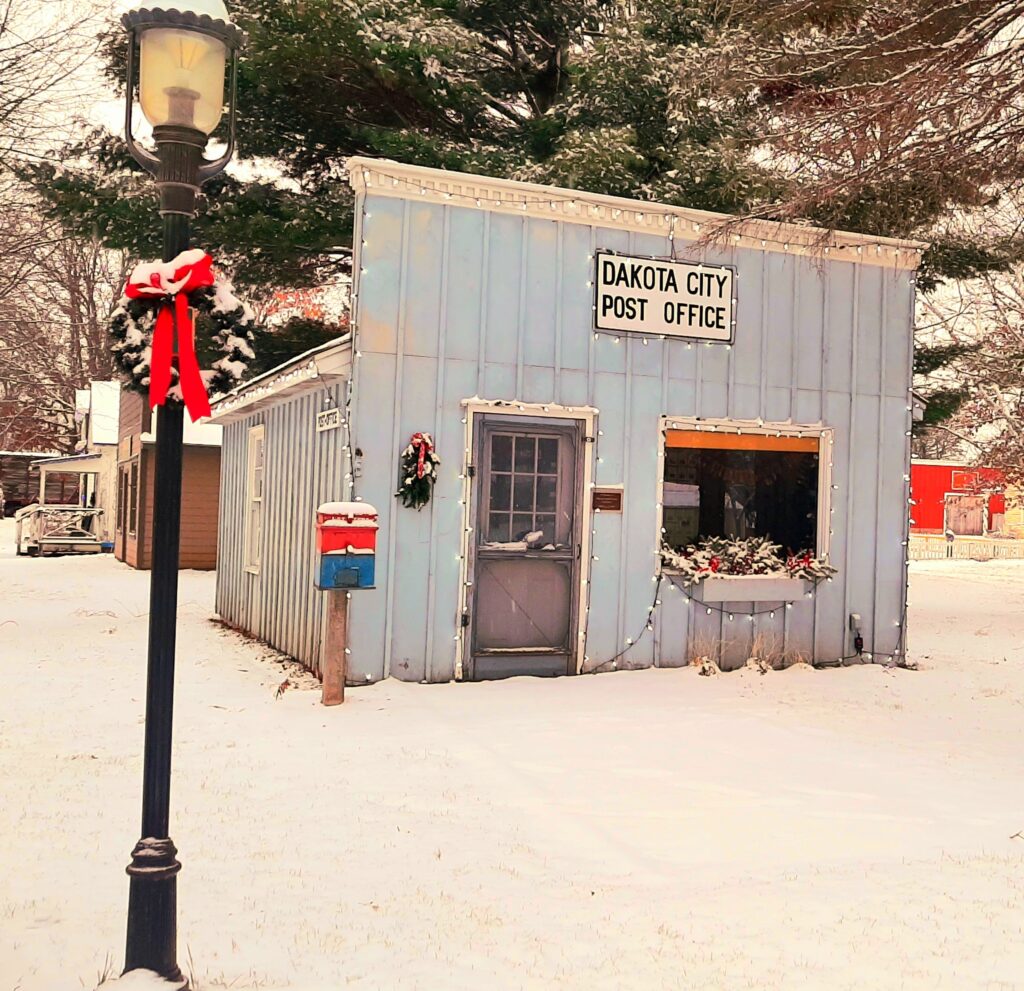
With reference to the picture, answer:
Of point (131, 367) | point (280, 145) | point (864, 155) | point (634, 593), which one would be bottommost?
point (634, 593)

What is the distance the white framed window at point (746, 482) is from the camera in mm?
9578

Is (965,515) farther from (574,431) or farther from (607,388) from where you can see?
(574,431)

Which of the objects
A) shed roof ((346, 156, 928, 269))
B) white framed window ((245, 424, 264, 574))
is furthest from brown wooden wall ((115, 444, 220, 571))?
shed roof ((346, 156, 928, 269))

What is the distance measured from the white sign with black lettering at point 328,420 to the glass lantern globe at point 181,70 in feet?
17.1

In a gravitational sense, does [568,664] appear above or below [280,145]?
below

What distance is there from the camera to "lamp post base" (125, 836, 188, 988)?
3254 millimetres

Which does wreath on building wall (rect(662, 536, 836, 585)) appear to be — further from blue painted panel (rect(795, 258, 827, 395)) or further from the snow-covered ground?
blue painted panel (rect(795, 258, 827, 395))

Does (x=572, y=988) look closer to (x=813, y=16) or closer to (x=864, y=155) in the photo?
(x=864, y=155)

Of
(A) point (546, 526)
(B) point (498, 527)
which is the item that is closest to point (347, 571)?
(B) point (498, 527)

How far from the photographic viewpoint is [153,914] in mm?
3268

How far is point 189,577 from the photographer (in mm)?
20047

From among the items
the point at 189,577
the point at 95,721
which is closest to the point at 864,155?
the point at 95,721

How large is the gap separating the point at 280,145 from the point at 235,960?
15603 mm

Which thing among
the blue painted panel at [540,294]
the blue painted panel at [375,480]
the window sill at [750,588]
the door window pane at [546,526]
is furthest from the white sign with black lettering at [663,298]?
the window sill at [750,588]
